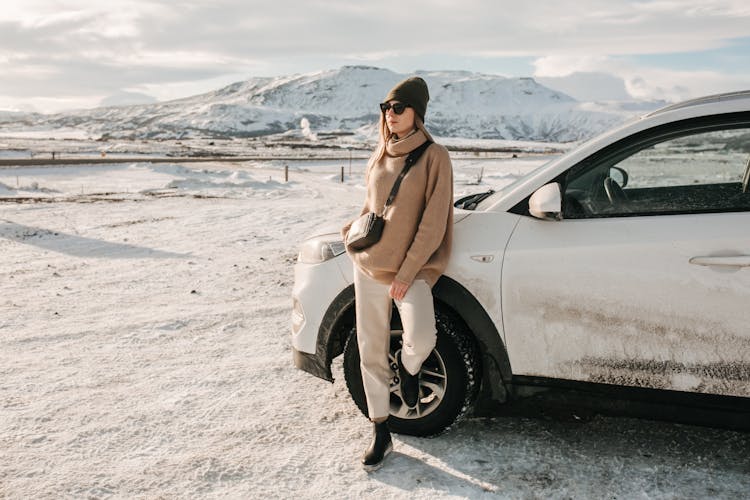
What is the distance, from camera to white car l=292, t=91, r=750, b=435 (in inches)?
107

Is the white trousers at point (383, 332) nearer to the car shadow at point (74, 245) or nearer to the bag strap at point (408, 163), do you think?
the bag strap at point (408, 163)

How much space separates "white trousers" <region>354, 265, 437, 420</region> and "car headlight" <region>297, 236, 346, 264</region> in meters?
0.41

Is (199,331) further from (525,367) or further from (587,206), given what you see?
(587,206)

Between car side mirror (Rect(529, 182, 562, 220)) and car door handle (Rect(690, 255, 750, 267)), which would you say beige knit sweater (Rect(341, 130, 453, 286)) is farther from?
car door handle (Rect(690, 255, 750, 267))

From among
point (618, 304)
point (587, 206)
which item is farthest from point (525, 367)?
point (587, 206)

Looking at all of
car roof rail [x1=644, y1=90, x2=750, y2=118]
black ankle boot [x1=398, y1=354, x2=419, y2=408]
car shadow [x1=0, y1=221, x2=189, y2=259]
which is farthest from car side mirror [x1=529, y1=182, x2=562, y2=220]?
car shadow [x1=0, y1=221, x2=189, y2=259]

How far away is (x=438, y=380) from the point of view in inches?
127

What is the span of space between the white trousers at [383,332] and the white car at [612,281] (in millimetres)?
172

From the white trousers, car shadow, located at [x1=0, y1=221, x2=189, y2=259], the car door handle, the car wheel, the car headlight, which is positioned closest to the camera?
the car door handle

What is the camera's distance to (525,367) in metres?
3.04

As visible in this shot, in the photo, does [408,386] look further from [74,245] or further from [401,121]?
[74,245]

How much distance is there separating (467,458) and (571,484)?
0.53 m

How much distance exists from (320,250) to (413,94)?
42.9 inches

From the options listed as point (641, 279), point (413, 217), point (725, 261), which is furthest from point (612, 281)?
point (413, 217)
